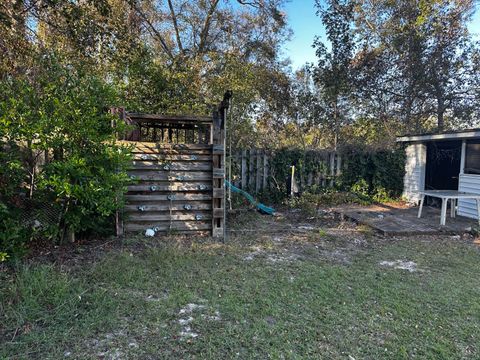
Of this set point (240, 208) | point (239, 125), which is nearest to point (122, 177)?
point (240, 208)

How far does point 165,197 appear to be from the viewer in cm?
495

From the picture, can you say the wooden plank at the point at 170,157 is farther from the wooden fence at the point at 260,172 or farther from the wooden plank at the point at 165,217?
the wooden fence at the point at 260,172

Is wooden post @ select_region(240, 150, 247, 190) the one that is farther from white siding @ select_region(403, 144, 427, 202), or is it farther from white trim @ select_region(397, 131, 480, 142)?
white siding @ select_region(403, 144, 427, 202)

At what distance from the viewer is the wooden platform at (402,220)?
5.75 m

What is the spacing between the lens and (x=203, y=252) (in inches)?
169

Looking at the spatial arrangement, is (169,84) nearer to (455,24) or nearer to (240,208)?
(240,208)

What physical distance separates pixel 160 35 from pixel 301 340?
39.6 feet

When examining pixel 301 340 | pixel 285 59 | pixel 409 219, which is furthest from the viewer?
pixel 285 59

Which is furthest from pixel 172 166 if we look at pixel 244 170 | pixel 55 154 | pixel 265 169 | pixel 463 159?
pixel 463 159

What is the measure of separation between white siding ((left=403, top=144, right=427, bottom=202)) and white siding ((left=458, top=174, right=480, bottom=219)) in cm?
141

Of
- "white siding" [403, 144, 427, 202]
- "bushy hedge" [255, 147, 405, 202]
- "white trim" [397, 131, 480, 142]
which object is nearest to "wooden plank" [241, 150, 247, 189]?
"bushy hedge" [255, 147, 405, 202]

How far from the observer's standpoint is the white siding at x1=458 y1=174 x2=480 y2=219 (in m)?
6.99

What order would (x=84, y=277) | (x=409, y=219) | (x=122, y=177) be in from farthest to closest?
(x=409, y=219), (x=122, y=177), (x=84, y=277)

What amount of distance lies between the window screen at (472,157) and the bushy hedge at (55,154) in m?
7.60
